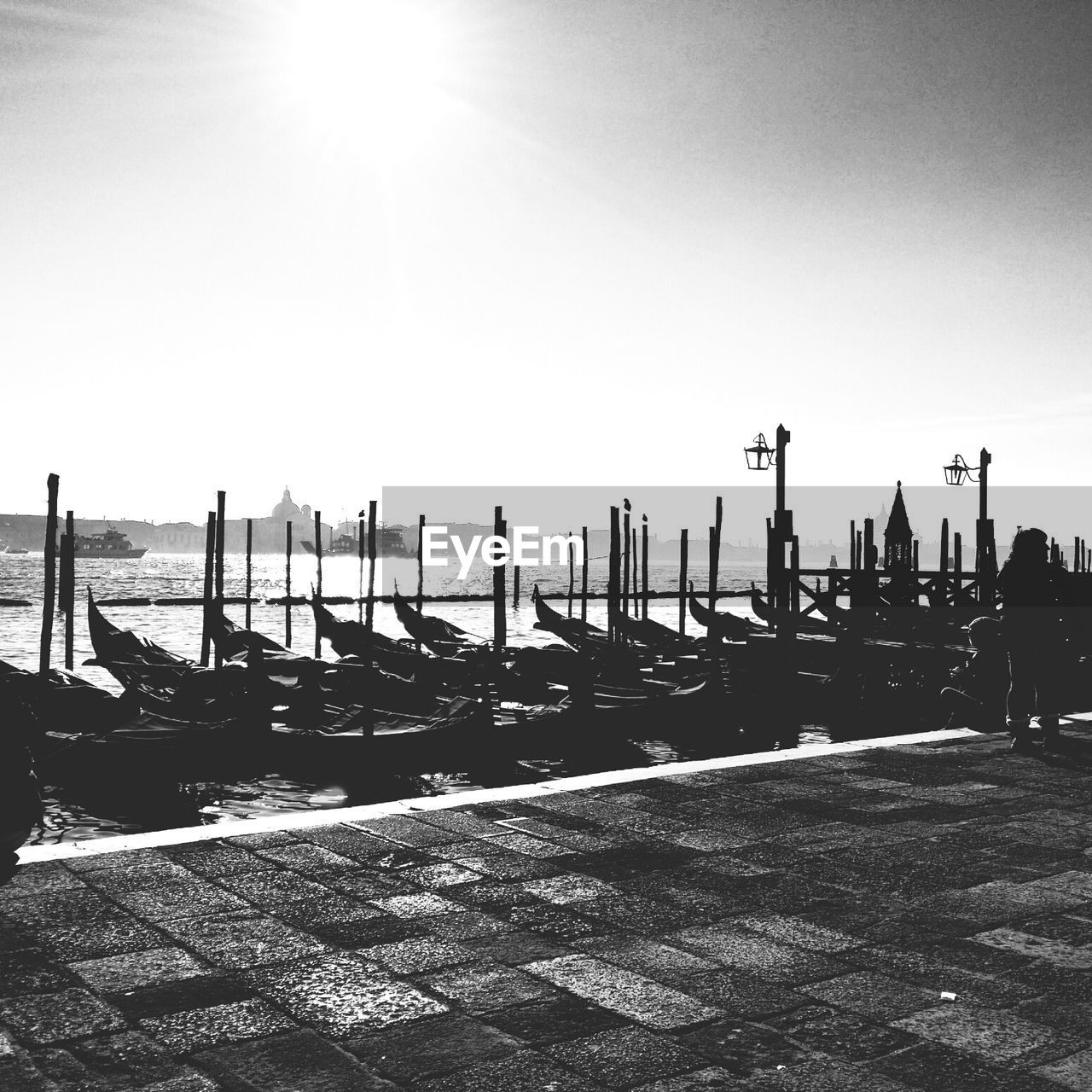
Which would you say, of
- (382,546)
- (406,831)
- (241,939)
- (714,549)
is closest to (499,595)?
(714,549)

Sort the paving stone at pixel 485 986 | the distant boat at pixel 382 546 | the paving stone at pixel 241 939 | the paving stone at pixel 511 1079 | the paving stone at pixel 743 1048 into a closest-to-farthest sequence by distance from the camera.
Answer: the paving stone at pixel 511 1079 < the paving stone at pixel 743 1048 < the paving stone at pixel 485 986 < the paving stone at pixel 241 939 < the distant boat at pixel 382 546

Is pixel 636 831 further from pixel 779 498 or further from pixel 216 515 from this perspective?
pixel 216 515

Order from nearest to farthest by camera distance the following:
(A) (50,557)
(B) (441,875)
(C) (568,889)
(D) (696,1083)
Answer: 1. (D) (696,1083)
2. (C) (568,889)
3. (B) (441,875)
4. (A) (50,557)

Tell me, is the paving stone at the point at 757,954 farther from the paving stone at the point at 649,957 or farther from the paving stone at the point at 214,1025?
the paving stone at the point at 214,1025

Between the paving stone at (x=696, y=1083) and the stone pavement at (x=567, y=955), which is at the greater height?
the paving stone at (x=696, y=1083)

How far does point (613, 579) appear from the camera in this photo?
78.0 ft

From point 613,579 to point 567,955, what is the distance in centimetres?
2047

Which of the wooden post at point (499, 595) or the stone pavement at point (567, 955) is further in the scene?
the wooden post at point (499, 595)

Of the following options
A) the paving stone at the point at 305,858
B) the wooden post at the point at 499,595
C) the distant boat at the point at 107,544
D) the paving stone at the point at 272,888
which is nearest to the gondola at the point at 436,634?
the wooden post at the point at 499,595

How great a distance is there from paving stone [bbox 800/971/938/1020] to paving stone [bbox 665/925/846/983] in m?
0.06

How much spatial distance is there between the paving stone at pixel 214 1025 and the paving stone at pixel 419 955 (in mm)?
431

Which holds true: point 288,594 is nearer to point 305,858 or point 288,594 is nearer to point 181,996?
point 305,858

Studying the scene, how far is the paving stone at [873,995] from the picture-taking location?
9.71 feet

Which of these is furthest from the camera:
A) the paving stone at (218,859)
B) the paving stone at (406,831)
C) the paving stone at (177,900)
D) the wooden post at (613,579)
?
the wooden post at (613,579)
